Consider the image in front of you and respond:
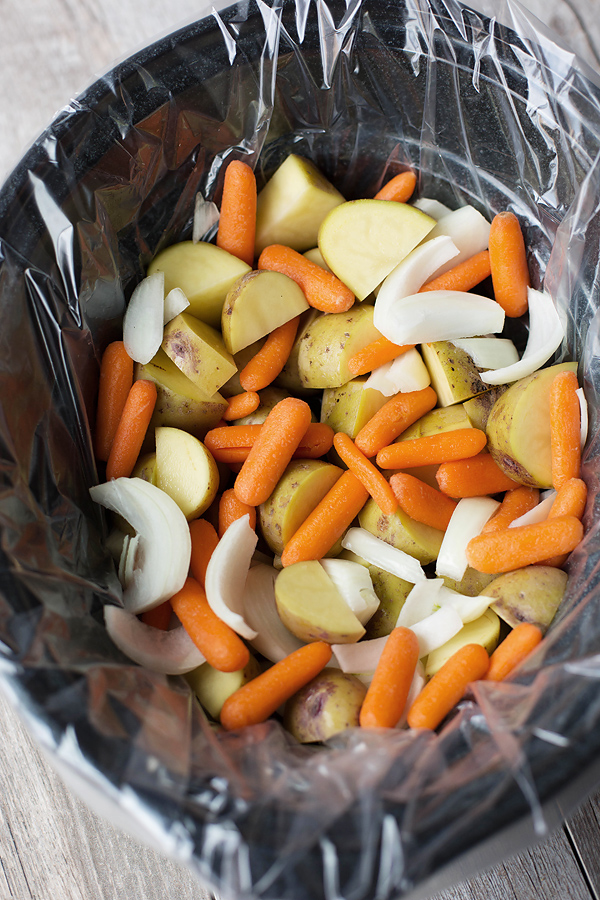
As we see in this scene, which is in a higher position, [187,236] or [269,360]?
[187,236]

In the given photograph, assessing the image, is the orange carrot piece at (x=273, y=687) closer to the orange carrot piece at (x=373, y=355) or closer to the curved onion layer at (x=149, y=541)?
the curved onion layer at (x=149, y=541)

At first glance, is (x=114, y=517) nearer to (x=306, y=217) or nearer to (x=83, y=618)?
(x=83, y=618)

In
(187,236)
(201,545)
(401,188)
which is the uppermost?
(187,236)

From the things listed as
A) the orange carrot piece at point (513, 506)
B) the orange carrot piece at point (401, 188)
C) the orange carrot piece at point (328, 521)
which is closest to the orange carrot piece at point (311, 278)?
the orange carrot piece at point (401, 188)

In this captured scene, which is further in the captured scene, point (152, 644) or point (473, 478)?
point (473, 478)

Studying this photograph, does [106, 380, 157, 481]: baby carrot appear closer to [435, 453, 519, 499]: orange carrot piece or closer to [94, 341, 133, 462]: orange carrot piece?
[94, 341, 133, 462]: orange carrot piece

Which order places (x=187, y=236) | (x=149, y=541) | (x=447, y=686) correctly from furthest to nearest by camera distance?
(x=187, y=236) < (x=149, y=541) < (x=447, y=686)

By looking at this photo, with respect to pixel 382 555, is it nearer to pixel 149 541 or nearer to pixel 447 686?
pixel 447 686

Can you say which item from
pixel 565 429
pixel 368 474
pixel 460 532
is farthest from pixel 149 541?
pixel 565 429

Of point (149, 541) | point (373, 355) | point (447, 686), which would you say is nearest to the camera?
point (447, 686)
